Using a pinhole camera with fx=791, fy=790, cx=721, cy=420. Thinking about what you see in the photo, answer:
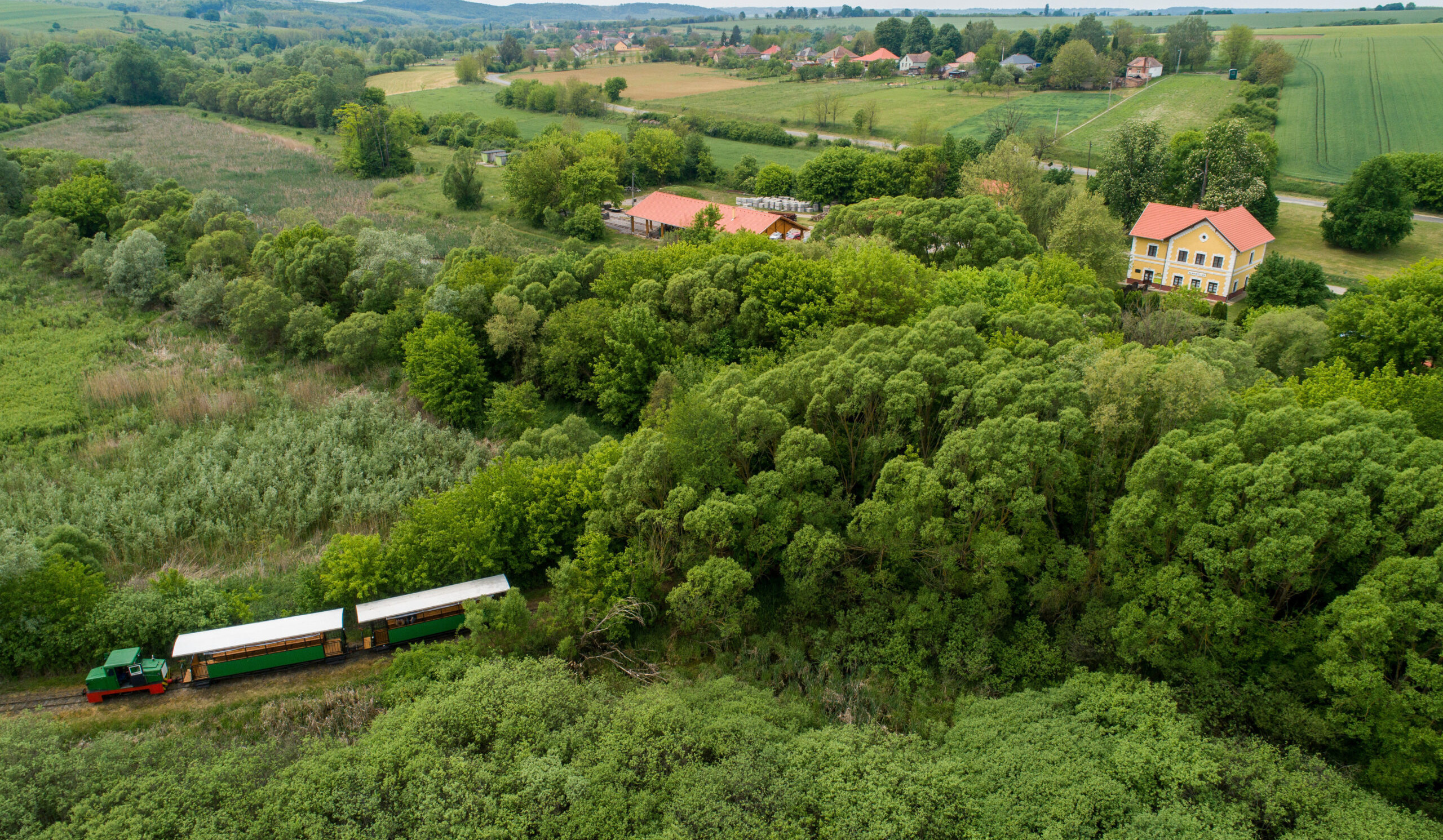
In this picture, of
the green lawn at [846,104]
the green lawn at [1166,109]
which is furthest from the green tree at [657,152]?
the green lawn at [1166,109]

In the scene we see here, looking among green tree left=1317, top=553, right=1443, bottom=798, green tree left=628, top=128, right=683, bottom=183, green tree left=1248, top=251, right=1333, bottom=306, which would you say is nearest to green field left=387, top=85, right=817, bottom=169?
green tree left=628, top=128, right=683, bottom=183

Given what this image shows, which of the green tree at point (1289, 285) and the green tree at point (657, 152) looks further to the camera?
the green tree at point (657, 152)

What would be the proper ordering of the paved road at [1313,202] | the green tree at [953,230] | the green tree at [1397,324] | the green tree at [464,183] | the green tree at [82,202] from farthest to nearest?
the green tree at [464,183]
the paved road at [1313,202]
the green tree at [82,202]
the green tree at [953,230]
the green tree at [1397,324]

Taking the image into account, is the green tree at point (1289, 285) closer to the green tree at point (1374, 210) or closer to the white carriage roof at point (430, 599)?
the green tree at point (1374, 210)

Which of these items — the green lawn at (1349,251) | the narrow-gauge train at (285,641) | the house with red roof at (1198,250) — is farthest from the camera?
the green lawn at (1349,251)

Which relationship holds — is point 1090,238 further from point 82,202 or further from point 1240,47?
point 1240,47

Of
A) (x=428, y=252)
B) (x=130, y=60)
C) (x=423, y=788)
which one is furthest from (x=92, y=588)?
(x=130, y=60)

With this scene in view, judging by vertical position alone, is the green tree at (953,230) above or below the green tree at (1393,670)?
above
